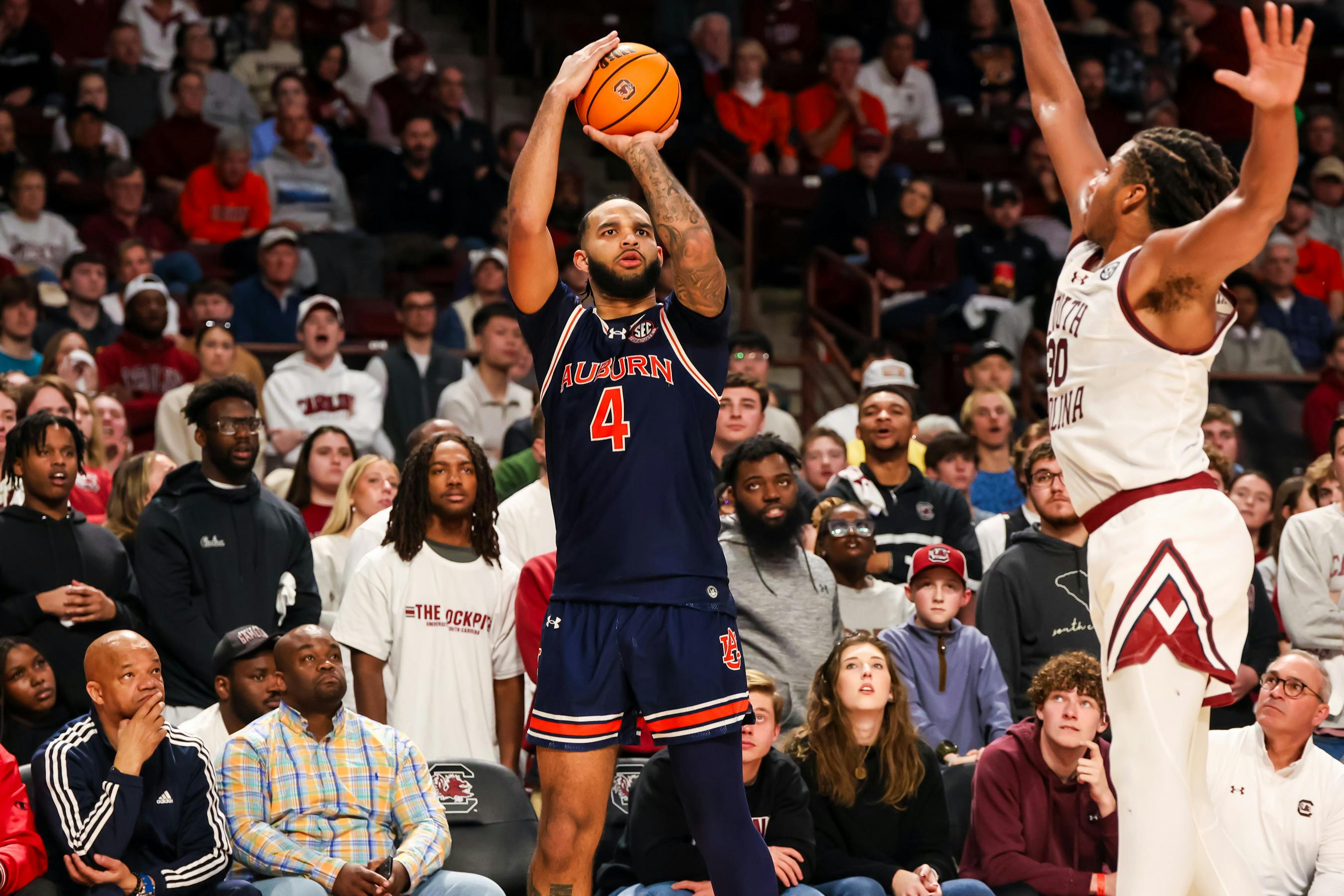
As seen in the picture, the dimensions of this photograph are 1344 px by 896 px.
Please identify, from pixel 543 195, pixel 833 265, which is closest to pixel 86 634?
pixel 543 195

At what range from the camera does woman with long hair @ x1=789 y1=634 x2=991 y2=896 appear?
21.0 feet

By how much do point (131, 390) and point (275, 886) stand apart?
455 centimetres

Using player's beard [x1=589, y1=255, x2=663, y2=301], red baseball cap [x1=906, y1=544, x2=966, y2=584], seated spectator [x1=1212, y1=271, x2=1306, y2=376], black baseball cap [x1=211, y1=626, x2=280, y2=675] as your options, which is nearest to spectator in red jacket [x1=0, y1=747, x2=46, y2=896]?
black baseball cap [x1=211, y1=626, x2=280, y2=675]

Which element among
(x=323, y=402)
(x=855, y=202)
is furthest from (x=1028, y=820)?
(x=855, y=202)

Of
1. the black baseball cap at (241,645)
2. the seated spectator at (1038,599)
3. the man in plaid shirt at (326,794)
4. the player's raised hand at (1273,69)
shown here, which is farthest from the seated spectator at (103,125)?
the player's raised hand at (1273,69)

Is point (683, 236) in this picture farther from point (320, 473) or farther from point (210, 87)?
point (210, 87)

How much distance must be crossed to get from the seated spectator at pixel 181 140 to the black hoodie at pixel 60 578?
227 inches

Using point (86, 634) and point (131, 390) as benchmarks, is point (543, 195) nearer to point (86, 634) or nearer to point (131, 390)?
point (86, 634)

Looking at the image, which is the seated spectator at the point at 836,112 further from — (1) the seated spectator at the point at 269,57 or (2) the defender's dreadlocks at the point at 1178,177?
(2) the defender's dreadlocks at the point at 1178,177

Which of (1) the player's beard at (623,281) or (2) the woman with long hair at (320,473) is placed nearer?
(1) the player's beard at (623,281)

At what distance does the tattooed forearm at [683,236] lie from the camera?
176 inches

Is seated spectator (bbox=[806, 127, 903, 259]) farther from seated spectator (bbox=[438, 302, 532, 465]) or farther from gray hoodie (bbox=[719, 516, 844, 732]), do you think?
gray hoodie (bbox=[719, 516, 844, 732])

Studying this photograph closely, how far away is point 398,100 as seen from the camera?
43.5 feet

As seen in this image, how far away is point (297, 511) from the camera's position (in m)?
7.49
